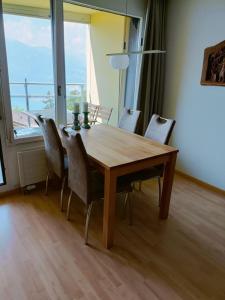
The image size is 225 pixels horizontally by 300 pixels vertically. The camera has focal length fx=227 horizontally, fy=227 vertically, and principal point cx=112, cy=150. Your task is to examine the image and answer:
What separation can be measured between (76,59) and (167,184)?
282 cm

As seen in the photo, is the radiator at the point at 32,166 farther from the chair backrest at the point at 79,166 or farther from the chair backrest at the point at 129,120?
the chair backrest at the point at 129,120

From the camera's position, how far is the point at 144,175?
2326 mm

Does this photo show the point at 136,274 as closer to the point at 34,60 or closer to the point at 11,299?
the point at 11,299

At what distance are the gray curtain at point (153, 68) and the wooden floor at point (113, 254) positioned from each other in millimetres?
1472

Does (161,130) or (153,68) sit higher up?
(153,68)

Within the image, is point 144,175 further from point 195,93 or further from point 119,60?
point 195,93

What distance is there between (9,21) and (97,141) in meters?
1.54

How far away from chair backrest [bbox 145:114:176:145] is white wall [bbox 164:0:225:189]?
82cm

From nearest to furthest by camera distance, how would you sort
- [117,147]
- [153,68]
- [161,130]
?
1. [117,147]
2. [161,130]
3. [153,68]

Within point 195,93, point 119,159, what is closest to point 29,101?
point 119,159

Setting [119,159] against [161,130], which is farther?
[161,130]

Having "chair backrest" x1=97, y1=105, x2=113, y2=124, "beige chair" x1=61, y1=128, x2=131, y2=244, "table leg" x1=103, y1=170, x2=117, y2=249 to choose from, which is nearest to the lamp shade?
"beige chair" x1=61, y1=128, x2=131, y2=244

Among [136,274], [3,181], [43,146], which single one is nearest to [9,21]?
[43,146]

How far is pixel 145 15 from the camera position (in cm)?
316
